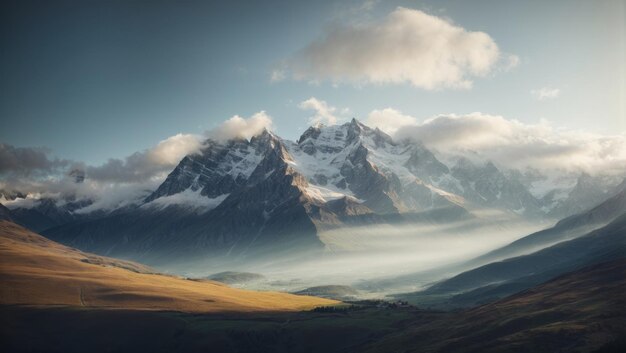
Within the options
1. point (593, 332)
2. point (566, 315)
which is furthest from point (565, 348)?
point (566, 315)

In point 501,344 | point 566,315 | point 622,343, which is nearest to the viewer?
point 622,343

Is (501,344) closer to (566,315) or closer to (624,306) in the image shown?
(566,315)

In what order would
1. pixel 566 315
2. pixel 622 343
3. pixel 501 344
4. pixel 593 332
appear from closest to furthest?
pixel 622 343 < pixel 593 332 < pixel 501 344 < pixel 566 315

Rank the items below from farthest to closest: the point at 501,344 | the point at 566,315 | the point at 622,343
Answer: the point at 566,315 < the point at 501,344 < the point at 622,343

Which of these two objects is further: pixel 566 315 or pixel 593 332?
pixel 566 315

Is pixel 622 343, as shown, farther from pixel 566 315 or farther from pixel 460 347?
pixel 460 347

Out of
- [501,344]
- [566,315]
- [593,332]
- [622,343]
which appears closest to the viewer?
[622,343]

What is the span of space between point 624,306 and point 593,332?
23675 millimetres

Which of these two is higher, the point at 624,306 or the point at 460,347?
the point at 624,306

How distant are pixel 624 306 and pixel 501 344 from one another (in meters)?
46.1

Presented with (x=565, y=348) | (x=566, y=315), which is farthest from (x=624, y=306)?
(x=565, y=348)

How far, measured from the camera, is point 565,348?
163 m

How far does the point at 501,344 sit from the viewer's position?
181m

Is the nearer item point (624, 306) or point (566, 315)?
point (624, 306)
